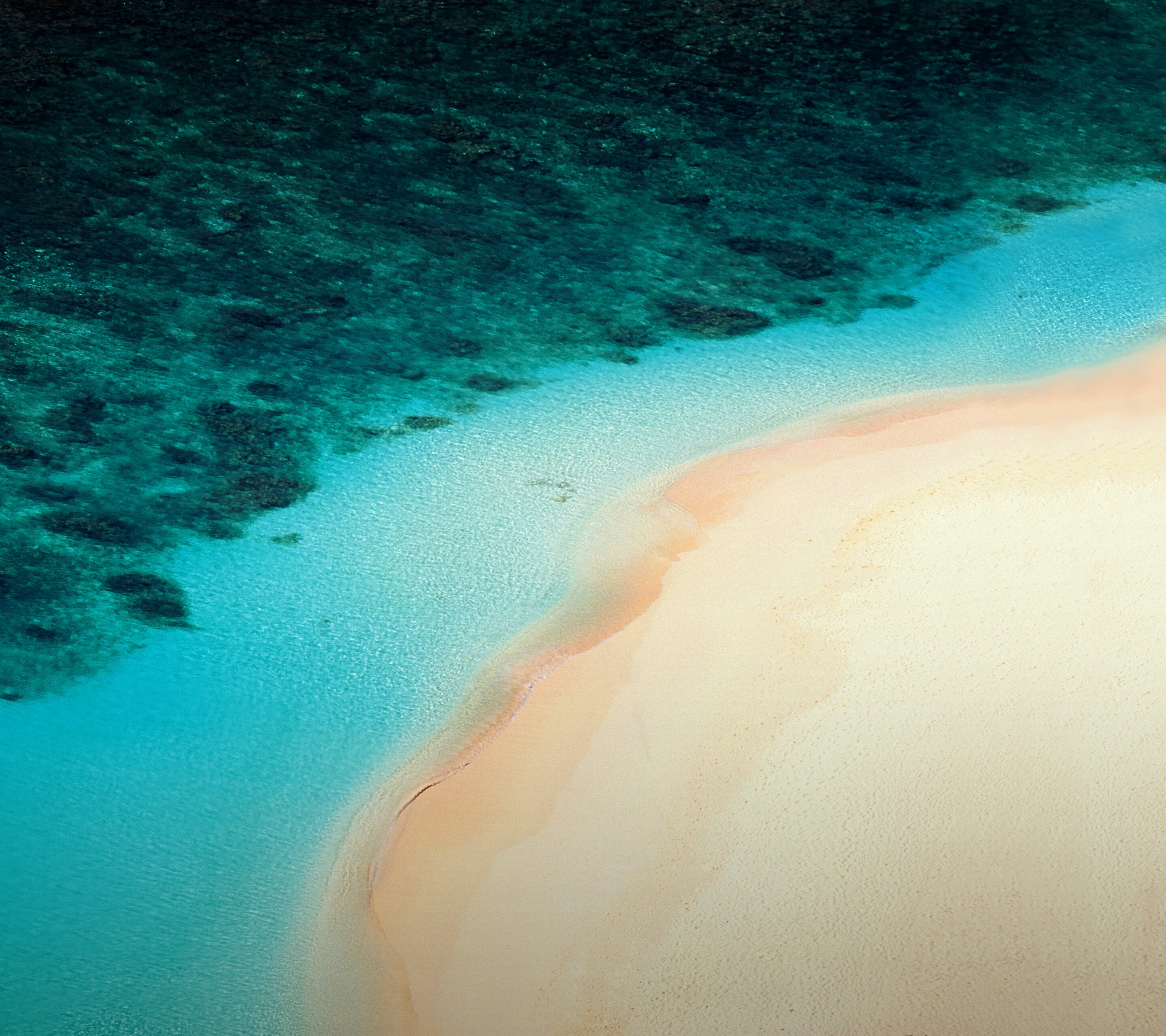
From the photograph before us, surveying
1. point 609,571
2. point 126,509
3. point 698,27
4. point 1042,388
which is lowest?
point 126,509

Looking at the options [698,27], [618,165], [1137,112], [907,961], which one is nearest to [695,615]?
[907,961]

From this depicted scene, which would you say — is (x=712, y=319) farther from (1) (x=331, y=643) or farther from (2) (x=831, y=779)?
(2) (x=831, y=779)

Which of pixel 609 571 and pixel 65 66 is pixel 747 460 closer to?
pixel 609 571

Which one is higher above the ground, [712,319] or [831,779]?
[712,319]

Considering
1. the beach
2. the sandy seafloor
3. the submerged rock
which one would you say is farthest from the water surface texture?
the beach

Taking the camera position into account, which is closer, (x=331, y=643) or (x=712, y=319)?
(x=331, y=643)

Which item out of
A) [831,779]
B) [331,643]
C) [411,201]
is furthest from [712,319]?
[831,779]

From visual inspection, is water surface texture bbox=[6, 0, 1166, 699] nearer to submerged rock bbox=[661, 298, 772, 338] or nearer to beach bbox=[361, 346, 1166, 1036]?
submerged rock bbox=[661, 298, 772, 338]
